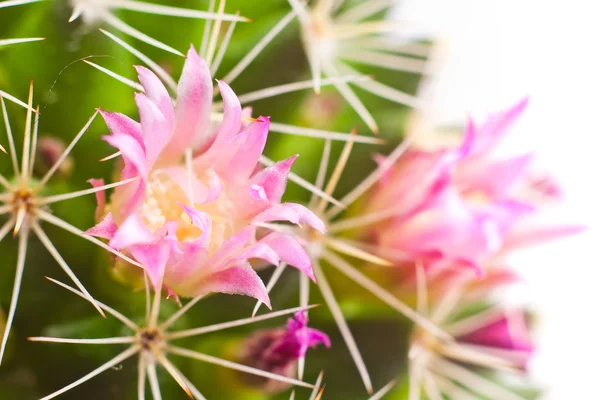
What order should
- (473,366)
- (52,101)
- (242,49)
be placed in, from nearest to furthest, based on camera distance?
(52,101)
(242,49)
(473,366)

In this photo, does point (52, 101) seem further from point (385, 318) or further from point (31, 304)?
point (385, 318)

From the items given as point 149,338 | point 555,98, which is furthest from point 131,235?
point 555,98

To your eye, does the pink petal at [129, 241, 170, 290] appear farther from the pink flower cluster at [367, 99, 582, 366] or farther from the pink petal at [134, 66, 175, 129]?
the pink flower cluster at [367, 99, 582, 366]

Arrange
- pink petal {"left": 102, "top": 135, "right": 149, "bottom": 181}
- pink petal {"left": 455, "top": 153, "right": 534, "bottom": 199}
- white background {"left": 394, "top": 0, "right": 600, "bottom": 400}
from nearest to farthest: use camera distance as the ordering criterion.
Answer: pink petal {"left": 102, "top": 135, "right": 149, "bottom": 181}
pink petal {"left": 455, "top": 153, "right": 534, "bottom": 199}
white background {"left": 394, "top": 0, "right": 600, "bottom": 400}

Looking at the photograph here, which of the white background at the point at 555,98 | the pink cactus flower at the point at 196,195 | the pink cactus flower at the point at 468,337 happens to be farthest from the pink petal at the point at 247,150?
the white background at the point at 555,98

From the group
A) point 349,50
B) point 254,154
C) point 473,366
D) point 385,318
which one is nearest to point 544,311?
point 473,366

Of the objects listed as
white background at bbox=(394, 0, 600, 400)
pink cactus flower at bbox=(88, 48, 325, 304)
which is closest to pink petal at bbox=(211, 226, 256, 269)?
pink cactus flower at bbox=(88, 48, 325, 304)
